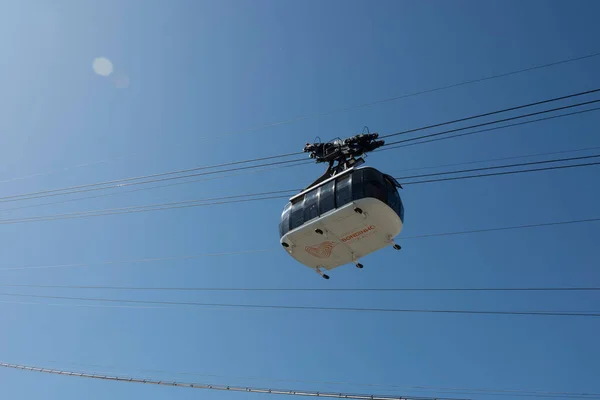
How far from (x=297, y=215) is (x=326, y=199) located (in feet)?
4.14

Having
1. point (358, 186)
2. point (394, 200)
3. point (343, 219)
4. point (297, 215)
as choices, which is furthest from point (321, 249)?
point (394, 200)

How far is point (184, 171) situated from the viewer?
22062mm

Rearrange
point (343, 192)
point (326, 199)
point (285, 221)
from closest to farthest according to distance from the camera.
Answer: point (343, 192), point (326, 199), point (285, 221)

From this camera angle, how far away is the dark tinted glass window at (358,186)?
15938 mm

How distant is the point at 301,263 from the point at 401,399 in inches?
215

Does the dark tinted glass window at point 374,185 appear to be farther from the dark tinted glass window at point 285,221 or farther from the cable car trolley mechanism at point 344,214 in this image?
the dark tinted glass window at point 285,221

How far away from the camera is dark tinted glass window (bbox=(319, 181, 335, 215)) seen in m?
16.5

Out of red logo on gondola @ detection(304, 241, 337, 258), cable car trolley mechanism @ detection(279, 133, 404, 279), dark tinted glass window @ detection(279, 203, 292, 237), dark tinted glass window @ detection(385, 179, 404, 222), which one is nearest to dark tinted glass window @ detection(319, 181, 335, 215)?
cable car trolley mechanism @ detection(279, 133, 404, 279)

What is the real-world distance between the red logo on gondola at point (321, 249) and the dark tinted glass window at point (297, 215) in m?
0.89

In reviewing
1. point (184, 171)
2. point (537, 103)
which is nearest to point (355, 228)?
point (537, 103)

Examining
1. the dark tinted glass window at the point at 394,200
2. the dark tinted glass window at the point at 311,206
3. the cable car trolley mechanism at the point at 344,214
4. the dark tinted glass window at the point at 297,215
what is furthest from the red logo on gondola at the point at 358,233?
the dark tinted glass window at the point at 297,215

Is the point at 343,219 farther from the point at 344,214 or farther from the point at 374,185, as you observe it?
the point at 374,185

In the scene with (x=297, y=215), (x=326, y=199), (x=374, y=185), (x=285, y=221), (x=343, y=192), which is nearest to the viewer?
(x=374, y=185)

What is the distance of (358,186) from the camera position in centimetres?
1608
